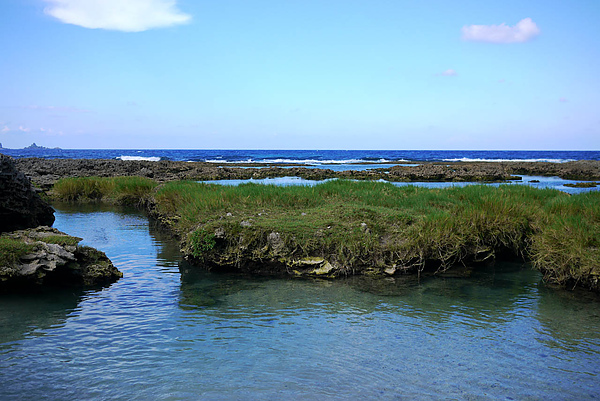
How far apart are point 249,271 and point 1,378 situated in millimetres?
5464

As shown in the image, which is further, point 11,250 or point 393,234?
point 393,234

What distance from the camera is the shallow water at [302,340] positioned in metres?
5.08

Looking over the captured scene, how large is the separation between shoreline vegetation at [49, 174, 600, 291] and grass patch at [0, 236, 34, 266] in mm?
3320

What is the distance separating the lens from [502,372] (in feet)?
18.0

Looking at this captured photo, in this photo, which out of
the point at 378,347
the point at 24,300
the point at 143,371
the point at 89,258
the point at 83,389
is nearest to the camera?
the point at 83,389

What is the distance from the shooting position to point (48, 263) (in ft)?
27.4

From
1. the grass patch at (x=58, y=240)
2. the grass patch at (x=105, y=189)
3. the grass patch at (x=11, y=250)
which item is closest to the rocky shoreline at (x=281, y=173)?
the grass patch at (x=105, y=189)

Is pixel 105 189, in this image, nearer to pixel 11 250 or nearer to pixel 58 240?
pixel 58 240

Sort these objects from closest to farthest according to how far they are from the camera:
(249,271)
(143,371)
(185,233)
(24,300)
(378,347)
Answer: (143,371) < (378,347) < (24,300) < (249,271) < (185,233)

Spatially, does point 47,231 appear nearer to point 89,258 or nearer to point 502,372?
point 89,258

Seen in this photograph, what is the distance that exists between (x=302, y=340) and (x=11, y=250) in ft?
19.5

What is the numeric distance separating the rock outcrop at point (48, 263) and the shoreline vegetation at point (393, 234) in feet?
6.92

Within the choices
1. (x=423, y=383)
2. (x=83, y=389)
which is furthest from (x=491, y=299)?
(x=83, y=389)

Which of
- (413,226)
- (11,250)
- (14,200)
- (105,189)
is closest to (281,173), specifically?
(105,189)
